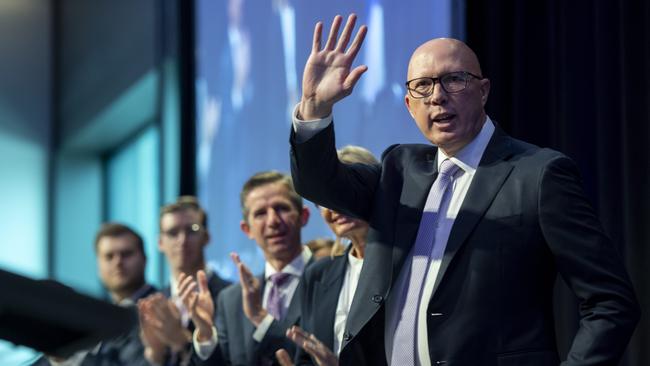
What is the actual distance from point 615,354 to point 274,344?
150cm

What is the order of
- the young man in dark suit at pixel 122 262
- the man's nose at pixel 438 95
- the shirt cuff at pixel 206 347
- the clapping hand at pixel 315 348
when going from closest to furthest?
the man's nose at pixel 438 95 < the clapping hand at pixel 315 348 < the shirt cuff at pixel 206 347 < the young man in dark suit at pixel 122 262

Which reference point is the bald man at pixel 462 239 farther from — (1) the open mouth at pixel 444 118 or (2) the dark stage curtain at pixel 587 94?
(2) the dark stage curtain at pixel 587 94

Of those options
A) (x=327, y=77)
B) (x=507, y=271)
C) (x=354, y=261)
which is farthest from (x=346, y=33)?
(x=354, y=261)

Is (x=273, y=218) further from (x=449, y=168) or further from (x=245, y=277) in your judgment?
(x=449, y=168)

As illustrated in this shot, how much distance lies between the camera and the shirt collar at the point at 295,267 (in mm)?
3654

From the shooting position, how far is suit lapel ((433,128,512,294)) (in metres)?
2.10

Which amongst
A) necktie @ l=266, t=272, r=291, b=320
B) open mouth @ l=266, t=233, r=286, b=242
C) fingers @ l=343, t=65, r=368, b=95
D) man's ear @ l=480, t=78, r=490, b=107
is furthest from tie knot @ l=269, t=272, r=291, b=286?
fingers @ l=343, t=65, r=368, b=95

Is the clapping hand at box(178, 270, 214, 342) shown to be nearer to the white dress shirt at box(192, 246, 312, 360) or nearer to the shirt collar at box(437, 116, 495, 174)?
the white dress shirt at box(192, 246, 312, 360)

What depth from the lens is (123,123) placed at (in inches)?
355

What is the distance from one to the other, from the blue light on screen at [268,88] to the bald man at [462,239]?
2.30m

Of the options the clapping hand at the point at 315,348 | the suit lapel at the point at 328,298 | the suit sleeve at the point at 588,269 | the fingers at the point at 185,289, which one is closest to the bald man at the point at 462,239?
the suit sleeve at the point at 588,269

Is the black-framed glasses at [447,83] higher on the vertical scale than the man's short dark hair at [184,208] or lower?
higher

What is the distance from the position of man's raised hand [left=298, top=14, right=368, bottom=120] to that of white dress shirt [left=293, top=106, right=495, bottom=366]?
1.0 inches

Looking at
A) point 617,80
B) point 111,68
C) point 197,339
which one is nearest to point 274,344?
point 197,339
